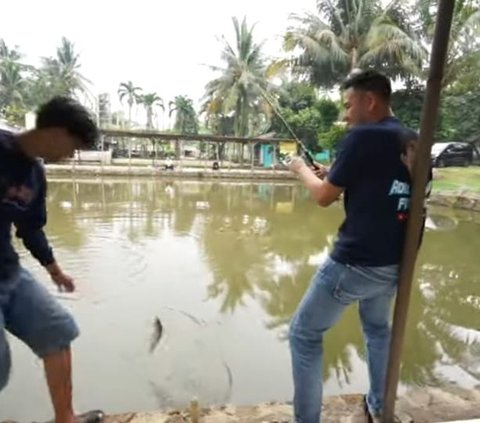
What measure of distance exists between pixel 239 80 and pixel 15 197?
71.1 feet

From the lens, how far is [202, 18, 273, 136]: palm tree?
22422 mm

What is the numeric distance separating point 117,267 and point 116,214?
4349mm

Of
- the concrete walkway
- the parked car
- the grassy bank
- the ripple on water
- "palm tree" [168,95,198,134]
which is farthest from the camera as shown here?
"palm tree" [168,95,198,134]

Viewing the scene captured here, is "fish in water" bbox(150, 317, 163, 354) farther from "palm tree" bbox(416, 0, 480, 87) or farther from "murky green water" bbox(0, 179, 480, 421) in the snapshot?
"palm tree" bbox(416, 0, 480, 87)

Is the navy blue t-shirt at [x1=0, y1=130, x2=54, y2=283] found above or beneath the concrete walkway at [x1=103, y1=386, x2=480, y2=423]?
above

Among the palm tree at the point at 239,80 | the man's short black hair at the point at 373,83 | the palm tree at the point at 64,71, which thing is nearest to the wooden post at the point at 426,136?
the man's short black hair at the point at 373,83

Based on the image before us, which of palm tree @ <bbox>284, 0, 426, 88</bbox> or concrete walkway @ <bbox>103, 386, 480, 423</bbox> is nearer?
concrete walkway @ <bbox>103, 386, 480, 423</bbox>

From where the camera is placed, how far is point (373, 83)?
151 centimetres

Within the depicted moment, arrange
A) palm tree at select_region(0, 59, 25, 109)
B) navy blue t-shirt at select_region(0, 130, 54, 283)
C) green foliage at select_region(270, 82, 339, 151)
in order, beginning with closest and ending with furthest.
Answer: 1. navy blue t-shirt at select_region(0, 130, 54, 283)
2. green foliage at select_region(270, 82, 339, 151)
3. palm tree at select_region(0, 59, 25, 109)

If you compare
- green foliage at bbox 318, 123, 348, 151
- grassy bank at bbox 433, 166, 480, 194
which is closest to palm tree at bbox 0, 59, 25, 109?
green foliage at bbox 318, 123, 348, 151

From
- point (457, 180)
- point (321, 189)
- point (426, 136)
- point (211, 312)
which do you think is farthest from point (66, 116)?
point (457, 180)

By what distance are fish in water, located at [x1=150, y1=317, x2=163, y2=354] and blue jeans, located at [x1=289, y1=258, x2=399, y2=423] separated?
1.99 meters

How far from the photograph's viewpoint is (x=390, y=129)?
4.82 feet

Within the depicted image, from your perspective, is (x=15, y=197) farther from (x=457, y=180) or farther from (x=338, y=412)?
(x=457, y=180)
